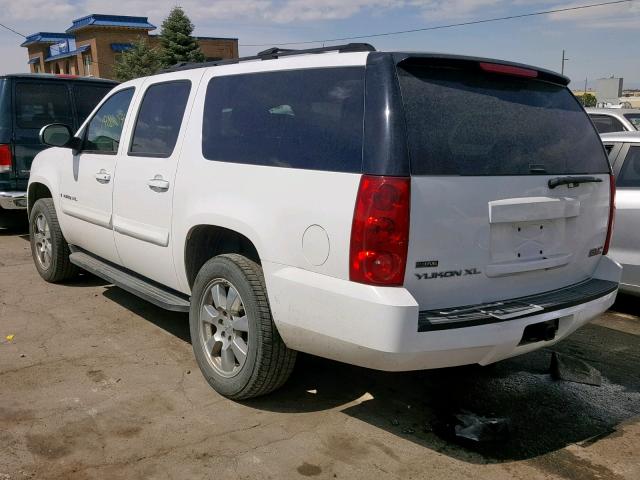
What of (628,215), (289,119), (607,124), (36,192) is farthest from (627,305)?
(36,192)

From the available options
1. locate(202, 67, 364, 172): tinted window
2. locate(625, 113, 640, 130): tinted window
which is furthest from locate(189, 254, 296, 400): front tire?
locate(625, 113, 640, 130): tinted window

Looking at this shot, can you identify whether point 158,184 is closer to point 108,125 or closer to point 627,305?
point 108,125

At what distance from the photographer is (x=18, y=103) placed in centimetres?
834

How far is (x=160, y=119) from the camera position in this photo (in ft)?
14.5

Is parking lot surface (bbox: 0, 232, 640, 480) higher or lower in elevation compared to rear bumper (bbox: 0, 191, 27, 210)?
lower

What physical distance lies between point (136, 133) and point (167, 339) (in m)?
1.57

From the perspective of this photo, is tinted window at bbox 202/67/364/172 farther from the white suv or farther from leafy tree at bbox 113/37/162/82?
leafy tree at bbox 113/37/162/82

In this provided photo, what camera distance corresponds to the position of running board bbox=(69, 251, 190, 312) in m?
4.26

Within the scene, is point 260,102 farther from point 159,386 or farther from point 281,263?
point 159,386

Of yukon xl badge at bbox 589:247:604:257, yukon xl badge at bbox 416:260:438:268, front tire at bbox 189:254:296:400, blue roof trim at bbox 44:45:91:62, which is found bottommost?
front tire at bbox 189:254:296:400

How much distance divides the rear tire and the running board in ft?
1.45

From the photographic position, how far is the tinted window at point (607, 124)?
29.7 feet

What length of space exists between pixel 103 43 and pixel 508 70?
57.1 metres

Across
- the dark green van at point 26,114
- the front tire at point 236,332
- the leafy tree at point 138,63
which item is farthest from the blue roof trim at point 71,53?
the front tire at point 236,332
